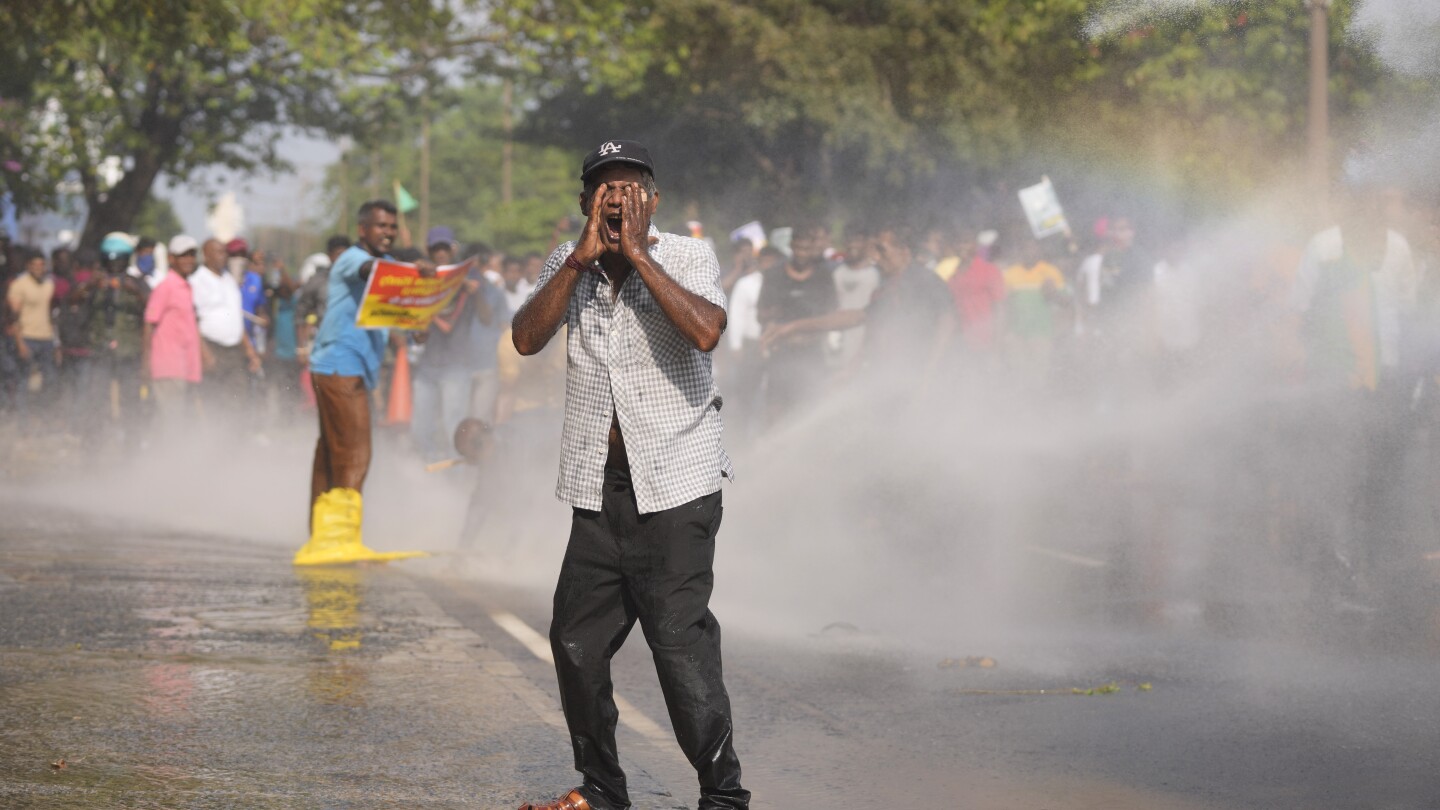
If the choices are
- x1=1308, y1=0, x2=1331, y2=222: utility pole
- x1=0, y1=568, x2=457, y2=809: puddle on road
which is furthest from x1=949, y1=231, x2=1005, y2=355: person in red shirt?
x1=0, y1=568, x2=457, y2=809: puddle on road

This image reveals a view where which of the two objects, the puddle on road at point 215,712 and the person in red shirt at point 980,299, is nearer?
the puddle on road at point 215,712

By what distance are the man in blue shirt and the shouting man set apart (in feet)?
16.7

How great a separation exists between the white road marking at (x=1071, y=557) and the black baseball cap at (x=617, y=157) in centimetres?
621

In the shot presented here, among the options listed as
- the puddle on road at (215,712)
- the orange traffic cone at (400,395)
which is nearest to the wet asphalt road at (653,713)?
the puddle on road at (215,712)

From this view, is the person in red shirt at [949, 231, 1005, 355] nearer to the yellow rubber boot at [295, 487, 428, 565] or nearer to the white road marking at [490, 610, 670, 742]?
the yellow rubber boot at [295, 487, 428, 565]

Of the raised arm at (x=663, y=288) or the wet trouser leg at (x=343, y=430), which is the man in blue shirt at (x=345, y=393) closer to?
the wet trouser leg at (x=343, y=430)

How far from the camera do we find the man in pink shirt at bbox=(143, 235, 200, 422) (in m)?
15.1

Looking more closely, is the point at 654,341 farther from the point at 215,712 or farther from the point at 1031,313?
the point at 1031,313

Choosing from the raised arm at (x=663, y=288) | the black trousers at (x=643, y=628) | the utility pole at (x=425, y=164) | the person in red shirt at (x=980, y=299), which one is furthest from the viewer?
the utility pole at (x=425, y=164)

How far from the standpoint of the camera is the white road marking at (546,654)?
19.4 feet

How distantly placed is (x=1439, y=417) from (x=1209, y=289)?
447cm

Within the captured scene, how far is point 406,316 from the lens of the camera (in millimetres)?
9695

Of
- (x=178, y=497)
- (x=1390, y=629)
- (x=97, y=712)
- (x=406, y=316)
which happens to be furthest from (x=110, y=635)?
(x=178, y=497)

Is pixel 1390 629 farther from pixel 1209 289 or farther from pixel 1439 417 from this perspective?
pixel 1209 289
